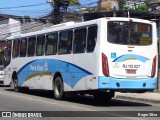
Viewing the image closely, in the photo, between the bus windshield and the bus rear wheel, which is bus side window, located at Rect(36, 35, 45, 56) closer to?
the bus rear wheel

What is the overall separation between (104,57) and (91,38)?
1018 mm

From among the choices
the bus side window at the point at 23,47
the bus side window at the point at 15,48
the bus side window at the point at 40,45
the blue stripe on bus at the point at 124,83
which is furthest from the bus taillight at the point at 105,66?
the bus side window at the point at 15,48

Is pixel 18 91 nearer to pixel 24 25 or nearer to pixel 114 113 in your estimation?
pixel 114 113

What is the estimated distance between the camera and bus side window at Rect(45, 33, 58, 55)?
1929 centimetres

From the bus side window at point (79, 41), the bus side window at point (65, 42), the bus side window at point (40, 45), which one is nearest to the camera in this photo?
the bus side window at point (79, 41)

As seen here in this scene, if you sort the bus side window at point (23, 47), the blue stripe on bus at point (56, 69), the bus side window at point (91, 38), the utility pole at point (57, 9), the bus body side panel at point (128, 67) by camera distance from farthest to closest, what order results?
the utility pole at point (57, 9), the bus side window at point (23, 47), the blue stripe on bus at point (56, 69), the bus side window at point (91, 38), the bus body side panel at point (128, 67)

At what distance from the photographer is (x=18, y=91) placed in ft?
79.0

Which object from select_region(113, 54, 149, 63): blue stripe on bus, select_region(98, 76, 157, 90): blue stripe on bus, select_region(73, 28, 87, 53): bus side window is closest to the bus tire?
select_region(73, 28, 87, 53): bus side window

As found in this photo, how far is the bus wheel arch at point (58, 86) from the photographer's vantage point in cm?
1859

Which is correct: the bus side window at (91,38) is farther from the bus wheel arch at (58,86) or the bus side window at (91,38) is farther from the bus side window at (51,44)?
the bus side window at (51,44)

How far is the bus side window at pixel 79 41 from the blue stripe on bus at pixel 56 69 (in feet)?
2.34

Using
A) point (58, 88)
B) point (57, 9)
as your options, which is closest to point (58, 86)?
point (58, 88)

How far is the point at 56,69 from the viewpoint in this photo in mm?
19094

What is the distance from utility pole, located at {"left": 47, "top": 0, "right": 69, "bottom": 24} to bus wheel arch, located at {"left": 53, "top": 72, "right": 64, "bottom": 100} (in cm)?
2183
